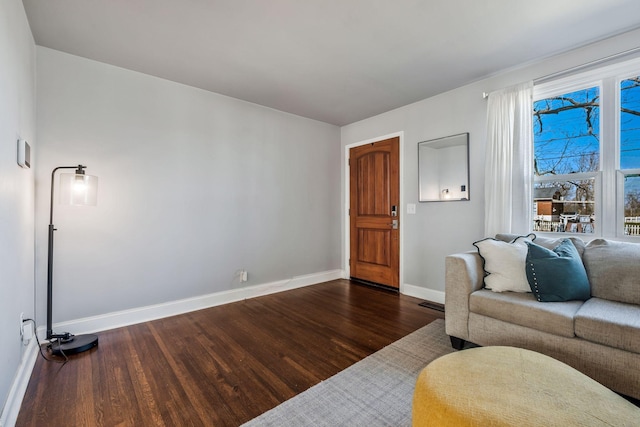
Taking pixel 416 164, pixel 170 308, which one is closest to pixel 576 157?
pixel 416 164

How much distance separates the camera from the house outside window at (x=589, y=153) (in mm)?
2314

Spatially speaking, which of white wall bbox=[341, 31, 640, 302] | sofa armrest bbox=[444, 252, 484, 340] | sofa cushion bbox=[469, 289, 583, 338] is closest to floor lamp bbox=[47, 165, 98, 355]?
sofa armrest bbox=[444, 252, 484, 340]

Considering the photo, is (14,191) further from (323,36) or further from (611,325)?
(611,325)

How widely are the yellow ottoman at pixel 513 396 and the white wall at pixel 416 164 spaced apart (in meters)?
2.06

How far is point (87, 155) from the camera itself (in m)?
Answer: 2.63

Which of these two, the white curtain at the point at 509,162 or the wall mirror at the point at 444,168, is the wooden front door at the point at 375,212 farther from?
the white curtain at the point at 509,162

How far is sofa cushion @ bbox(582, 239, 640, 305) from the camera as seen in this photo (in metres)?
1.89

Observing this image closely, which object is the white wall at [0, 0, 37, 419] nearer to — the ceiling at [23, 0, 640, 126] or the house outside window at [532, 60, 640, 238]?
the ceiling at [23, 0, 640, 126]

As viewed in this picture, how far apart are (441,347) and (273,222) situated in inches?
98.3

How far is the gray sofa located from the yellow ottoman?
53 cm

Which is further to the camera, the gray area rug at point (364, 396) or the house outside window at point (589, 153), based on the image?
the house outside window at point (589, 153)

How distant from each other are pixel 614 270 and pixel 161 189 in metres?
3.94

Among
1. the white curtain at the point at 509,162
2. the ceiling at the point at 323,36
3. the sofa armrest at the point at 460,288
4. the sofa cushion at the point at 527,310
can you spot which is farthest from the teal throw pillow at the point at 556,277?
the ceiling at the point at 323,36

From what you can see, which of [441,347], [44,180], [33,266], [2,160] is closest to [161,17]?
[2,160]
